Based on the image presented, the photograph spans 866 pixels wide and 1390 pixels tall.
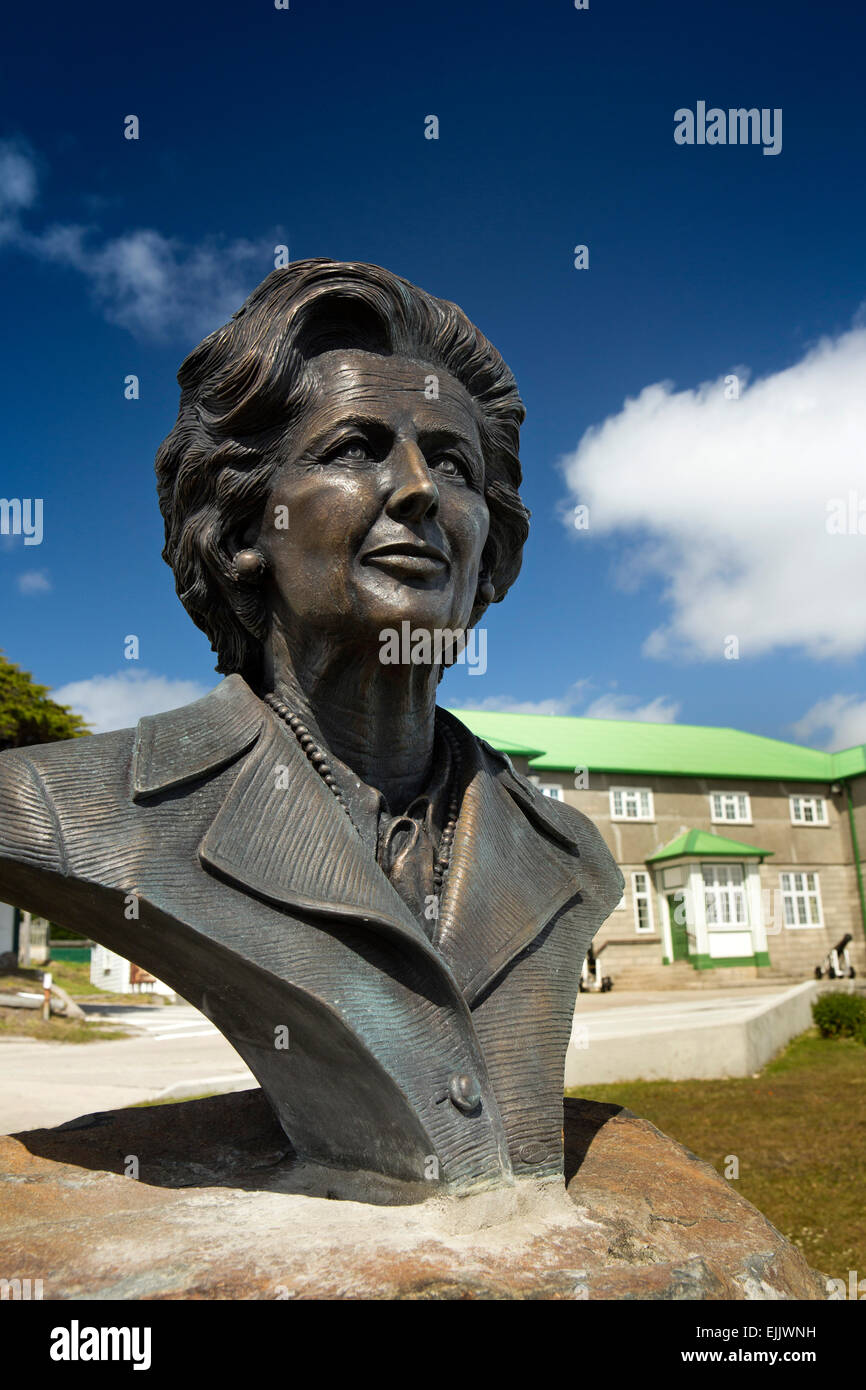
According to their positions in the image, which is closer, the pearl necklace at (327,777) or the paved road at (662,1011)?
the pearl necklace at (327,777)

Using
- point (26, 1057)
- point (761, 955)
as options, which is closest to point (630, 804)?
point (761, 955)

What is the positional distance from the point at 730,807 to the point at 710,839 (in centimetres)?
298

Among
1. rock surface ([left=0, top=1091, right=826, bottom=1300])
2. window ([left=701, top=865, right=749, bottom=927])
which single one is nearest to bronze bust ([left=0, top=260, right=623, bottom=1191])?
rock surface ([left=0, top=1091, right=826, bottom=1300])

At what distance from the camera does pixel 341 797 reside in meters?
3.03

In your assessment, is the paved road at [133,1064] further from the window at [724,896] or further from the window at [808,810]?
the window at [808,810]

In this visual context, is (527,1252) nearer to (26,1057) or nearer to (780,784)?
(26,1057)

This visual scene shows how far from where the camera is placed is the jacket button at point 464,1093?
2.54 metres

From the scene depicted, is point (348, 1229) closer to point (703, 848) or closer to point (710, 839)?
point (703, 848)

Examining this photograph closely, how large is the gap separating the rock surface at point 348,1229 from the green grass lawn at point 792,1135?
285 centimetres

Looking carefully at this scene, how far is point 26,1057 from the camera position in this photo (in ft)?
37.1

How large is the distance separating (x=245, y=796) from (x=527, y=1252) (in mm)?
1312

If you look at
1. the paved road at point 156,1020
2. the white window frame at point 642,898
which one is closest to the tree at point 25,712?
the paved road at point 156,1020

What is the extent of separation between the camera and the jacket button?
2537mm

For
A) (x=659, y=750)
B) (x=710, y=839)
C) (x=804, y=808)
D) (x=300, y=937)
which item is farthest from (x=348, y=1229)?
(x=804, y=808)
